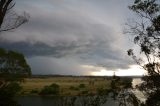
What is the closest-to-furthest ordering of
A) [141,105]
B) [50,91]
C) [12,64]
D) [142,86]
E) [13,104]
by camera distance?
1. [141,105]
2. [142,86]
3. [13,104]
4. [12,64]
5. [50,91]

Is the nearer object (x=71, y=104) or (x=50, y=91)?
(x=71, y=104)

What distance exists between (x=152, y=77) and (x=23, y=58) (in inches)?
1510

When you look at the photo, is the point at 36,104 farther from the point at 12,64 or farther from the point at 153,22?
the point at 153,22

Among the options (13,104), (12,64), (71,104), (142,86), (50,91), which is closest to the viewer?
(71,104)

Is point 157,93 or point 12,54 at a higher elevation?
point 12,54

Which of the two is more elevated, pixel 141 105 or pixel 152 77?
pixel 152 77

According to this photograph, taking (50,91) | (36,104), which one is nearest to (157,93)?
(36,104)

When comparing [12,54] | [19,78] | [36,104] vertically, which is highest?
[12,54]

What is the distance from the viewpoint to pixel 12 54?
189 ft

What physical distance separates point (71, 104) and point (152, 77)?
7.43 metres

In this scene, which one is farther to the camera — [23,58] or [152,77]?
[23,58]

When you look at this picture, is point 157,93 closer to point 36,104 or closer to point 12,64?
point 12,64

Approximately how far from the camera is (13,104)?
1139 inches

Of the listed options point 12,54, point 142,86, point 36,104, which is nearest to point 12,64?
point 12,54
